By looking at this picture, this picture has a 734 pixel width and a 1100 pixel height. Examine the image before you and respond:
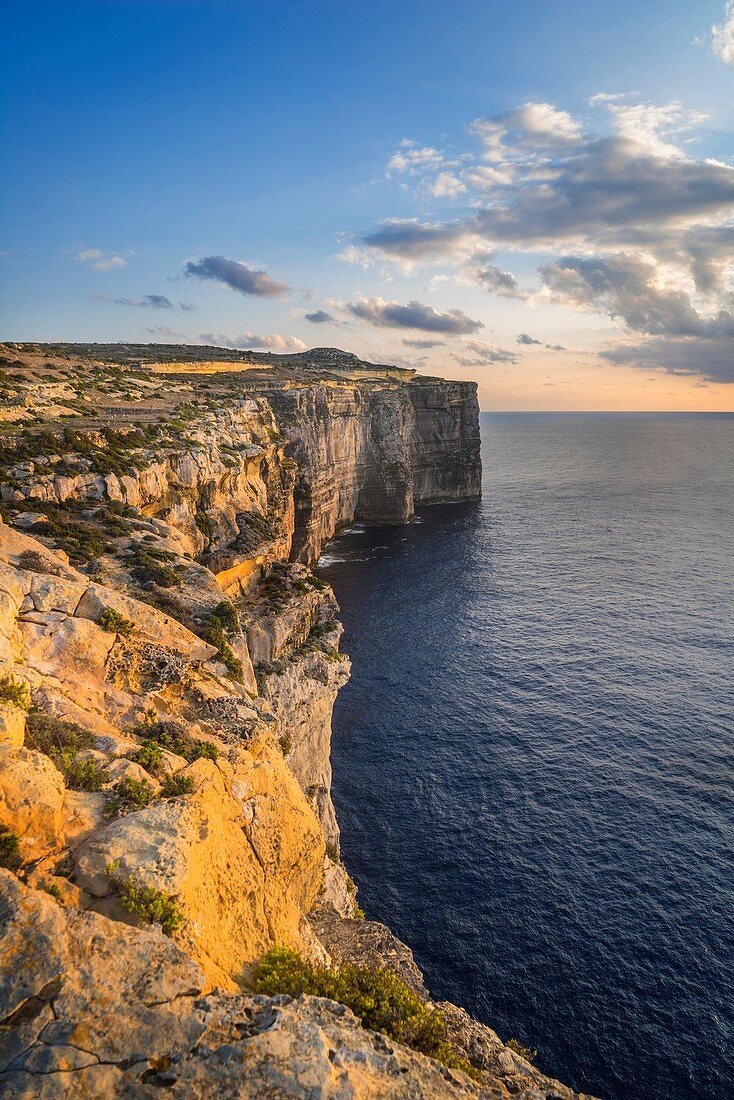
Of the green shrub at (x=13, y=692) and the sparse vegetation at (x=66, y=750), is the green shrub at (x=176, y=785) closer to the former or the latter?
the sparse vegetation at (x=66, y=750)

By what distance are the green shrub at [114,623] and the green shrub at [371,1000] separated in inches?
390

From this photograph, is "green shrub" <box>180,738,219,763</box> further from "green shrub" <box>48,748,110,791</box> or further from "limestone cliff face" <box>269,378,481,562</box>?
"limestone cliff face" <box>269,378,481,562</box>

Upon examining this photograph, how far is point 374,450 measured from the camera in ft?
429

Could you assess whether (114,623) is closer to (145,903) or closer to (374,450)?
(145,903)

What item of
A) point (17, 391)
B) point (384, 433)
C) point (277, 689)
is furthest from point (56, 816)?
point (384, 433)

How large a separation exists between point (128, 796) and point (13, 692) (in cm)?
378

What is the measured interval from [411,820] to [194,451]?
32399 mm

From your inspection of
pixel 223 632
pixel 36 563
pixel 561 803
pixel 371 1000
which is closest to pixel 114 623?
pixel 36 563

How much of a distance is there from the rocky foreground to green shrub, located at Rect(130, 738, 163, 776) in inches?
2.8

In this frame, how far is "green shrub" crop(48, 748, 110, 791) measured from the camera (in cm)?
1272

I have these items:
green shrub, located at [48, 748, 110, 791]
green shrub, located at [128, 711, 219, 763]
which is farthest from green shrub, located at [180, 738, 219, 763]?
green shrub, located at [48, 748, 110, 791]

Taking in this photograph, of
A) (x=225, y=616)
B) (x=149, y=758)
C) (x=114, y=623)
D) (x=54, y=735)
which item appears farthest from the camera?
(x=225, y=616)

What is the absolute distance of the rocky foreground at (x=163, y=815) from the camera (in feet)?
29.3

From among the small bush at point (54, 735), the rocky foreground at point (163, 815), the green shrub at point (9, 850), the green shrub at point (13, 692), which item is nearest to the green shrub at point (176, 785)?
the rocky foreground at point (163, 815)
